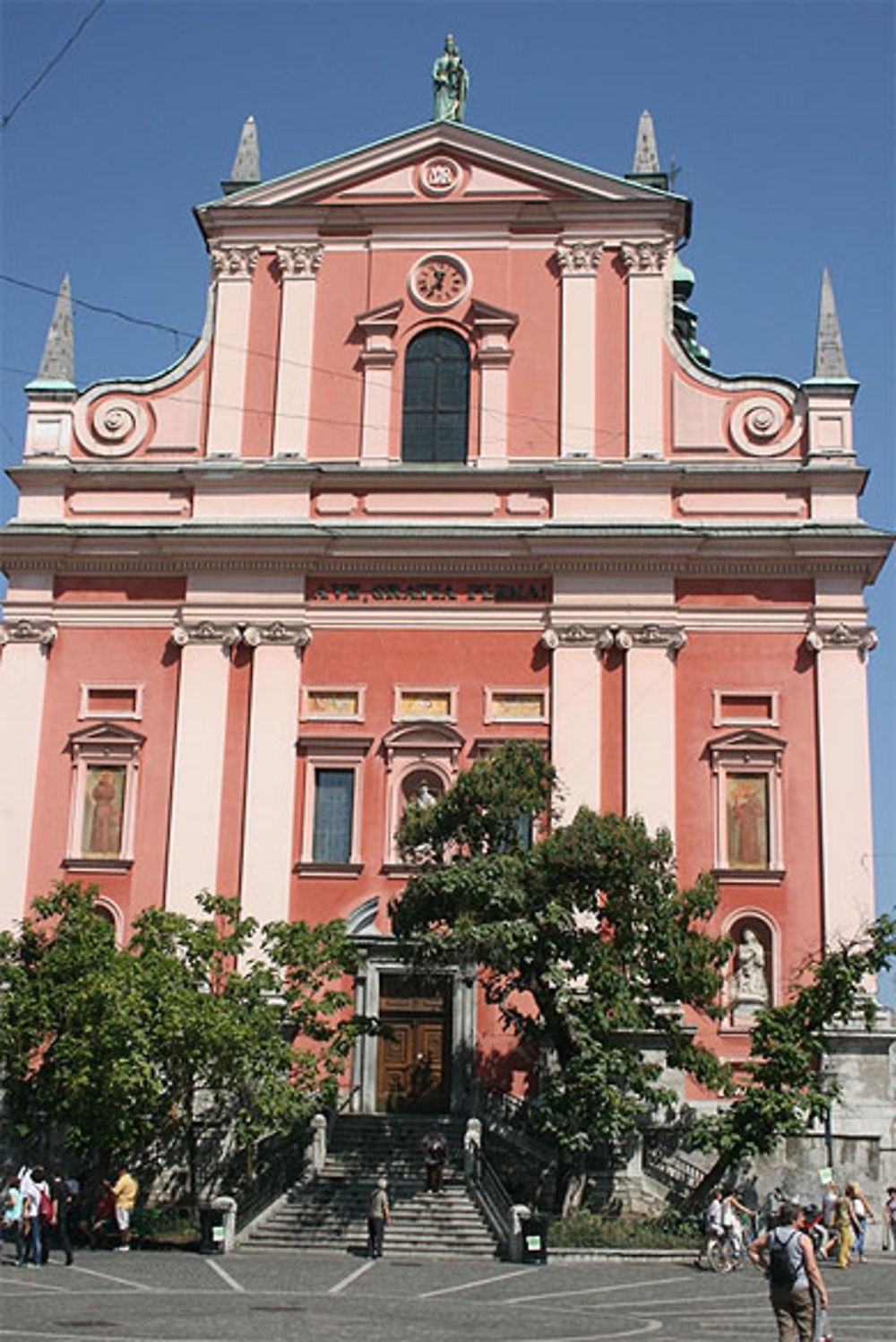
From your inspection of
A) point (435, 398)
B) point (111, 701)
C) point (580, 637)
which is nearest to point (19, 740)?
point (111, 701)

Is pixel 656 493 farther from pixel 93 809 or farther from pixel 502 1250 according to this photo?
pixel 502 1250

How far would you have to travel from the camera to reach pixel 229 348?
33656 mm

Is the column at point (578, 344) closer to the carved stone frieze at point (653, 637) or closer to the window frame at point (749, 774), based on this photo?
the carved stone frieze at point (653, 637)

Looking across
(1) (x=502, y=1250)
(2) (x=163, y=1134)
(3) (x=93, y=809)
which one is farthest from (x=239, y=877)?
(1) (x=502, y=1250)

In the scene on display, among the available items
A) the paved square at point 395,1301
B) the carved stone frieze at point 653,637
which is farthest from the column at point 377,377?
the paved square at point 395,1301

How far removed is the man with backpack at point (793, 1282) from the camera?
13.3 m

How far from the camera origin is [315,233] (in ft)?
112

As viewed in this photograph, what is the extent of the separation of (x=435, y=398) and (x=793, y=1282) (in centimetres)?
2245

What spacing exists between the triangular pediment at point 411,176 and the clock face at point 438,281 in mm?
1288

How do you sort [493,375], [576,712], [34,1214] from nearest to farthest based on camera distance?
Result: [34,1214]
[576,712]
[493,375]

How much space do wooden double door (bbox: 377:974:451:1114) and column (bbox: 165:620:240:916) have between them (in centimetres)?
383

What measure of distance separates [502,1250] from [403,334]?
17355 mm

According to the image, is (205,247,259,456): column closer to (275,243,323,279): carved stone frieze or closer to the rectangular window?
(275,243,323,279): carved stone frieze

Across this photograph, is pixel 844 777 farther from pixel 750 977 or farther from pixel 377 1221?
pixel 377 1221
